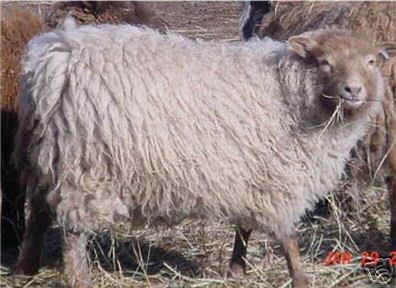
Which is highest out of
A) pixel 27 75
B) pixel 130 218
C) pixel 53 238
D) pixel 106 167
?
pixel 27 75

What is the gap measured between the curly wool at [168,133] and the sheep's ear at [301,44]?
0.27 ft

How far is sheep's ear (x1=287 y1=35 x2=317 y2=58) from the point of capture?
5320 millimetres

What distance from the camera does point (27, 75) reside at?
5.39 metres

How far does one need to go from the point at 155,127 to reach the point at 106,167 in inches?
14.0

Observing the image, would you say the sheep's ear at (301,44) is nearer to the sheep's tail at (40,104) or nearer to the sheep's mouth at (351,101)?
the sheep's mouth at (351,101)

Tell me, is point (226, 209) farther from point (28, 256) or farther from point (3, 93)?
point (3, 93)

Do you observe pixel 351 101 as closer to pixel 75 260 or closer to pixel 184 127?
pixel 184 127

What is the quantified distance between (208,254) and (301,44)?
1.61m

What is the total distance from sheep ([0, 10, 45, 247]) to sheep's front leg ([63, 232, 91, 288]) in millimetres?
809

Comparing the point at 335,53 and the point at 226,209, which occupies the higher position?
the point at 335,53

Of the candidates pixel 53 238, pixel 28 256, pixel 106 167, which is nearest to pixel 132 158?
pixel 106 167
